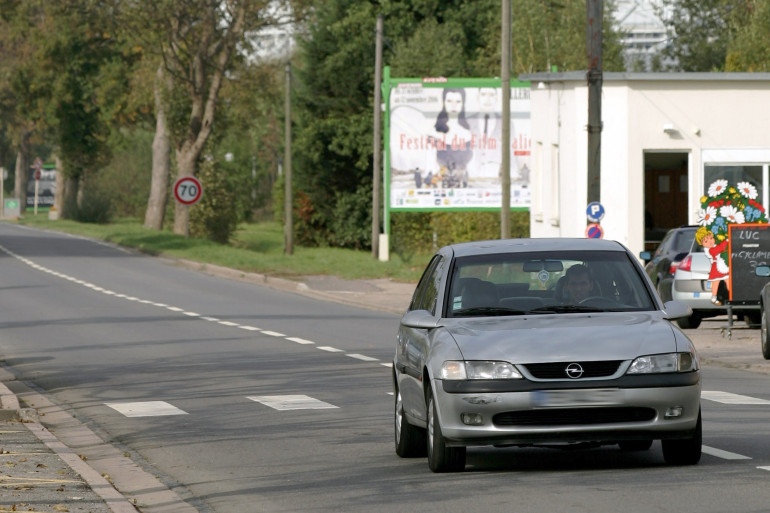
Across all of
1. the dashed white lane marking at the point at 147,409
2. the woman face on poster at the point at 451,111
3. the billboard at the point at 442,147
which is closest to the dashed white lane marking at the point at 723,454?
the dashed white lane marking at the point at 147,409

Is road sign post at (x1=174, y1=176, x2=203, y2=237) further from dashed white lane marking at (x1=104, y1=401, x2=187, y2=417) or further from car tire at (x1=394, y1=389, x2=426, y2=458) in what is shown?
car tire at (x1=394, y1=389, x2=426, y2=458)

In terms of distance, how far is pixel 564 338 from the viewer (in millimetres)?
9336

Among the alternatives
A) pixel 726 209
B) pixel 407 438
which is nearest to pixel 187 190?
pixel 726 209

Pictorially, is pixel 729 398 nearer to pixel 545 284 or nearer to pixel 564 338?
pixel 545 284

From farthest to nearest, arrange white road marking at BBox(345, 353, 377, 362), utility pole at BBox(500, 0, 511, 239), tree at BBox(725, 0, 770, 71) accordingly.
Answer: tree at BBox(725, 0, 770, 71) → utility pole at BBox(500, 0, 511, 239) → white road marking at BBox(345, 353, 377, 362)

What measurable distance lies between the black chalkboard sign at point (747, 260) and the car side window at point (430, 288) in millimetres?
12075

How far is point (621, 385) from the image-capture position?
361 inches

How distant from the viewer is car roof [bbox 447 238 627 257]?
1054 centimetres

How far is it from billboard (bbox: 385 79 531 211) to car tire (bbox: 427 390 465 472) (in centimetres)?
3830

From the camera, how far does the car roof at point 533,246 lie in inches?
415

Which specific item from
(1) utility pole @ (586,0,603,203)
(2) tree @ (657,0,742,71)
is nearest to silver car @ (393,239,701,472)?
(1) utility pole @ (586,0,603,203)

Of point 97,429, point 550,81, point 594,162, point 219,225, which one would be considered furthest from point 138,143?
point 97,429

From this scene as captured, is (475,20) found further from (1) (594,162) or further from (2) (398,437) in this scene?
(2) (398,437)

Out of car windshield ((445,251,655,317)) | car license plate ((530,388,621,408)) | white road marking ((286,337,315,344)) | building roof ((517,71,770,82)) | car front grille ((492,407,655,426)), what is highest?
building roof ((517,71,770,82))
